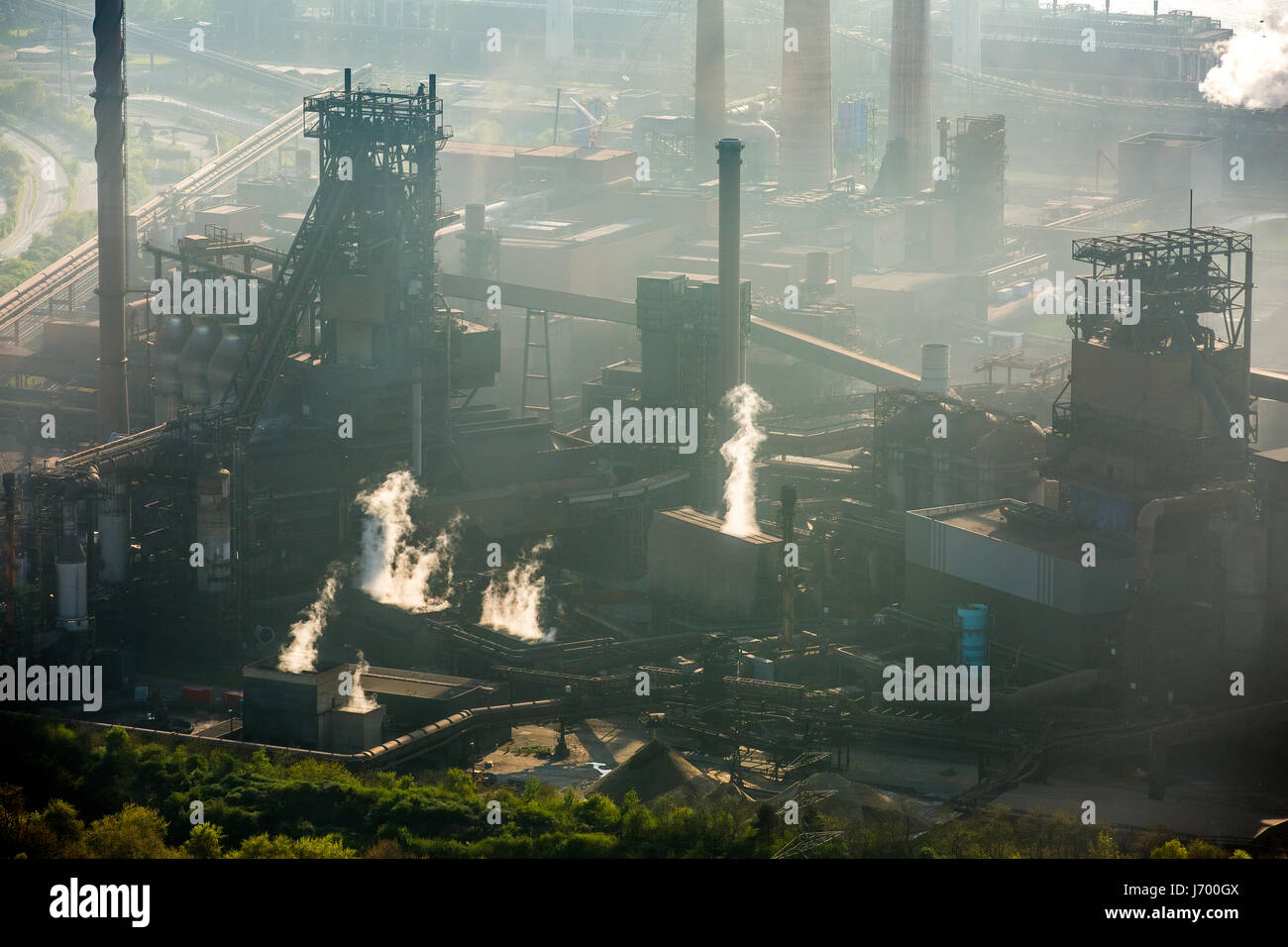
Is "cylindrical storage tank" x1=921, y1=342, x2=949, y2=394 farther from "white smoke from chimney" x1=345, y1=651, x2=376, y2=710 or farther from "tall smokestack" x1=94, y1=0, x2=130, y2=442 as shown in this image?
"tall smokestack" x1=94, y1=0, x2=130, y2=442

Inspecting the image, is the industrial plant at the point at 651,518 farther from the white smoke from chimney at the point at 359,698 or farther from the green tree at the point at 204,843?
the green tree at the point at 204,843

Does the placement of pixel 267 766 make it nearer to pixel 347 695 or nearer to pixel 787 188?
pixel 347 695

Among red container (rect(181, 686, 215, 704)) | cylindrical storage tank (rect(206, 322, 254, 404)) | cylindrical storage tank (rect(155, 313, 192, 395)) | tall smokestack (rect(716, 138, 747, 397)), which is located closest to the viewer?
red container (rect(181, 686, 215, 704))

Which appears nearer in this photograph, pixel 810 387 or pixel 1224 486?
pixel 1224 486

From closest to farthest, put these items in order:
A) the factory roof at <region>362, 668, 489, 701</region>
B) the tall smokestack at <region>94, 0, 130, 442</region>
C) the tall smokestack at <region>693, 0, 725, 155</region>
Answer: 1. the factory roof at <region>362, 668, 489, 701</region>
2. the tall smokestack at <region>94, 0, 130, 442</region>
3. the tall smokestack at <region>693, 0, 725, 155</region>

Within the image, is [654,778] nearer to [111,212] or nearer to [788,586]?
[788,586]

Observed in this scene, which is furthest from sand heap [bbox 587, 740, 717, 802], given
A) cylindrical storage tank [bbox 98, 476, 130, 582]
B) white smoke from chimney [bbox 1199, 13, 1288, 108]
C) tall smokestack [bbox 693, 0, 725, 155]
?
white smoke from chimney [bbox 1199, 13, 1288, 108]

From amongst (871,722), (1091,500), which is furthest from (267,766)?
(1091,500)
